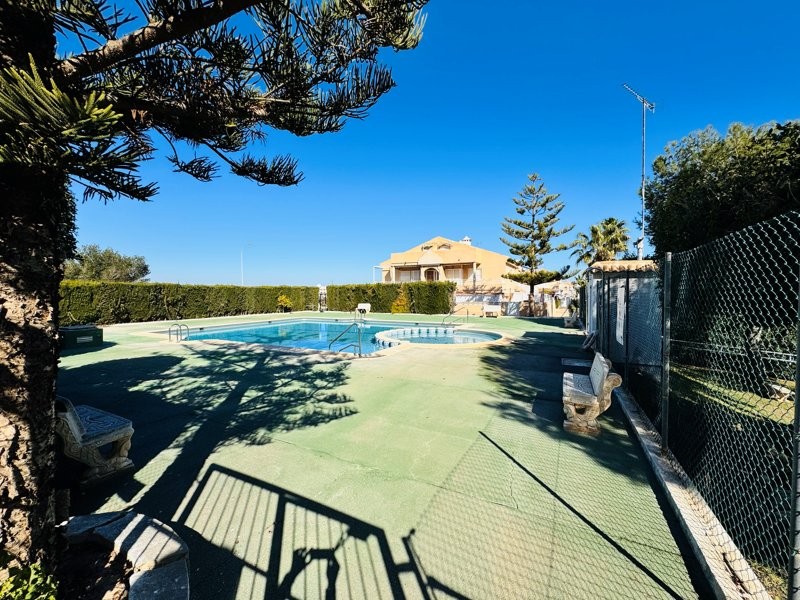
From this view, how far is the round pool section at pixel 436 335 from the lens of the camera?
15055 mm

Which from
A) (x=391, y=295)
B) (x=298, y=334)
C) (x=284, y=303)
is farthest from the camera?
(x=284, y=303)

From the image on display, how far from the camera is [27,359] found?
1490mm

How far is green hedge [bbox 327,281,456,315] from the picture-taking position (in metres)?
24.2

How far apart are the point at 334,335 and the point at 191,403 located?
12.4 m

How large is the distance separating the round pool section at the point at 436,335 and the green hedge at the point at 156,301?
12.3 metres

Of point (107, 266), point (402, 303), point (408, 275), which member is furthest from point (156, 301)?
point (107, 266)

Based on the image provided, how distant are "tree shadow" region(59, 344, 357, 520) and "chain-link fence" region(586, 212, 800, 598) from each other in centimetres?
402

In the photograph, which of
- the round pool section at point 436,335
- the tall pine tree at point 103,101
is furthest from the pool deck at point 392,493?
the round pool section at point 436,335

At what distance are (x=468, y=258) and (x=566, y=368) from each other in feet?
101

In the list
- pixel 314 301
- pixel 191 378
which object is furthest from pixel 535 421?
pixel 314 301

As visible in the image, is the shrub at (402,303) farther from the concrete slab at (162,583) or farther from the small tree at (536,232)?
the concrete slab at (162,583)

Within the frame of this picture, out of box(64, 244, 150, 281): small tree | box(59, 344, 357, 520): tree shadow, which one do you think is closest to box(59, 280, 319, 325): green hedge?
box(59, 344, 357, 520): tree shadow

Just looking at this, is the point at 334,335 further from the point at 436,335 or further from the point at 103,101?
the point at 103,101

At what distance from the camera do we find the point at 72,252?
531 centimetres
